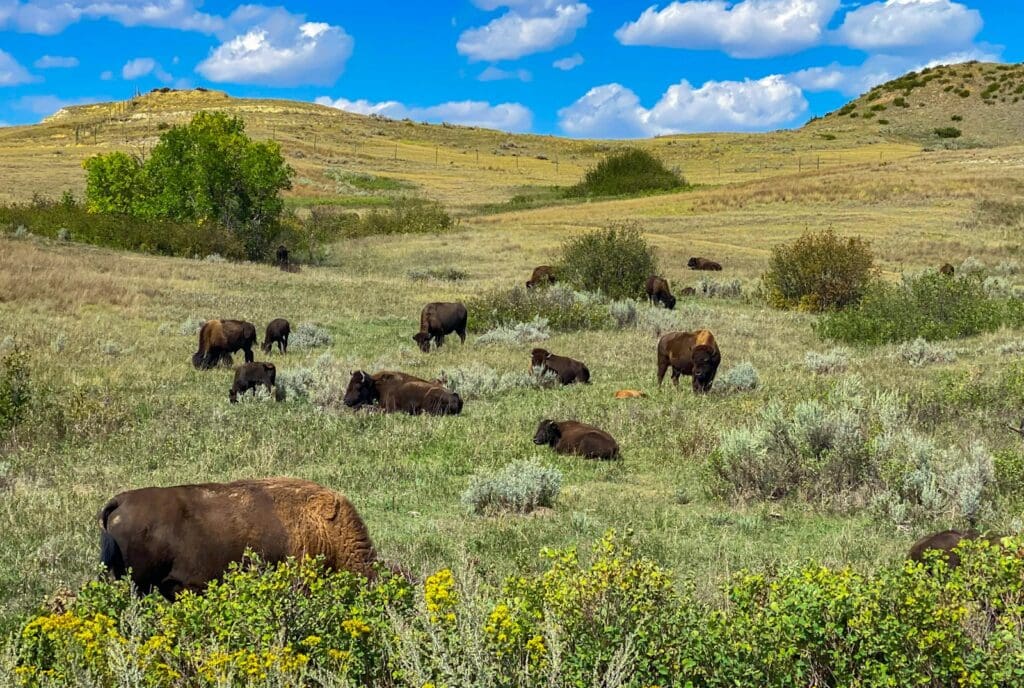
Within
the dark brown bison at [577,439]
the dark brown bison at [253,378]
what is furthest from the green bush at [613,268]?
the dark brown bison at [577,439]

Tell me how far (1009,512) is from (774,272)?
65.7 ft

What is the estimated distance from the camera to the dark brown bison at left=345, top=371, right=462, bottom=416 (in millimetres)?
12180

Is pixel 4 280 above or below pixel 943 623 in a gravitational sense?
above

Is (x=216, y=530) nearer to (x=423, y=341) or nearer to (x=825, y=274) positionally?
(x=423, y=341)

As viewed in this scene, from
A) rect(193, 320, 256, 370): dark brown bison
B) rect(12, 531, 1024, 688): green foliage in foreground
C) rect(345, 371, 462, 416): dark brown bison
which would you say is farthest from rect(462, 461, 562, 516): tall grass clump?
rect(193, 320, 256, 370): dark brown bison

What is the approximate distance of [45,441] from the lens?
10266mm

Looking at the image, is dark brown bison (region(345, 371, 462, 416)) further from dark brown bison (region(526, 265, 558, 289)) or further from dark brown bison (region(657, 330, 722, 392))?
dark brown bison (region(526, 265, 558, 289))

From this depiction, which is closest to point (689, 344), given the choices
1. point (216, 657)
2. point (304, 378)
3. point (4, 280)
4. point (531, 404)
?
point (531, 404)

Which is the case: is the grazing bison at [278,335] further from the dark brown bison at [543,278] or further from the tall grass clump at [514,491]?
the tall grass clump at [514,491]

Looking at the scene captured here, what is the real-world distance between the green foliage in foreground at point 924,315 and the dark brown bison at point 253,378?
1239cm

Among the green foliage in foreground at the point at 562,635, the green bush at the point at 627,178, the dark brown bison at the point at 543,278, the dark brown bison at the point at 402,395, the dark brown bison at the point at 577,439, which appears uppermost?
the green bush at the point at 627,178

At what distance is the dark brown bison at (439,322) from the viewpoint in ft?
60.1

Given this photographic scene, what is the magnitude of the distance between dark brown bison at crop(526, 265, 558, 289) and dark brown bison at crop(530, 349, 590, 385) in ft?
38.7

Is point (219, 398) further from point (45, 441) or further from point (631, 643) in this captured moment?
point (631, 643)
